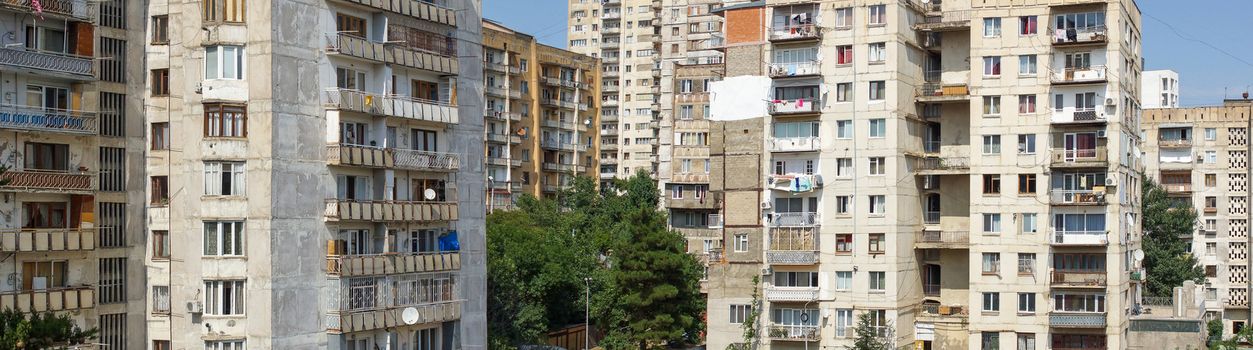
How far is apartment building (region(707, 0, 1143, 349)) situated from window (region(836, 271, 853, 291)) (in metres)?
0.17

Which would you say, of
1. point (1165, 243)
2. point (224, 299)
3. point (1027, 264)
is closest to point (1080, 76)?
point (1027, 264)

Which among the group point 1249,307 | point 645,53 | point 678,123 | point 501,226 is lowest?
point 1249,307

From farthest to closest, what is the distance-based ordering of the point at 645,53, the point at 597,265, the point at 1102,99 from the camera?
1. the point at 645,53
2. the point at 597,265
3. the point at 1102,99

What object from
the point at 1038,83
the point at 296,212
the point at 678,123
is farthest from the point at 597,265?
the point at 296,212

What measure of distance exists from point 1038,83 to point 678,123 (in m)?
35.9

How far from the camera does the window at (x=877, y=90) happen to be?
7438 cm

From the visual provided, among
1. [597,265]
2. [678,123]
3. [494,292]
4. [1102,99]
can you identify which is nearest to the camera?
[1102,99]

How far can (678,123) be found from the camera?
10369 centimetres

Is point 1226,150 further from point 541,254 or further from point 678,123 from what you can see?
point 541,254

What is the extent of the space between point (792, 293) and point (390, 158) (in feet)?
86.0

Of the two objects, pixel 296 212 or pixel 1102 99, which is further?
pixel 1102 99

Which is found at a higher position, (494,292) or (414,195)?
(414,195)

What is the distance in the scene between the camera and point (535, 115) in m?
127

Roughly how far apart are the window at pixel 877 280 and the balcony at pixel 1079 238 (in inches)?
346
